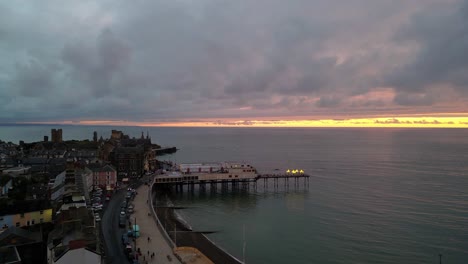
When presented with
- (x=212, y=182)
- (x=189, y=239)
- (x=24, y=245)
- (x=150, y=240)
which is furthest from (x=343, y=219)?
(x=24, y=245)

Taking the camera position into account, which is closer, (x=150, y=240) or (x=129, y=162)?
(x=150, y=240)

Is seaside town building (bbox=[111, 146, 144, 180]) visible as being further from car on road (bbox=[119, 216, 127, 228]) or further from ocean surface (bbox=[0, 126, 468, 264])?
car on road (bbox=[119, 216, 127, 228])

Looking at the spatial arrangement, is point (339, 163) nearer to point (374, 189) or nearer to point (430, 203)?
point (374, 189)

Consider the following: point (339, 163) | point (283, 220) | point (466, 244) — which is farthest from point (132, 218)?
point (339, 163)

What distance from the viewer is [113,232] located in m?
42.1

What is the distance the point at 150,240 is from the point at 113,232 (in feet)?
16.1

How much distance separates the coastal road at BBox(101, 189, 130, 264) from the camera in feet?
113

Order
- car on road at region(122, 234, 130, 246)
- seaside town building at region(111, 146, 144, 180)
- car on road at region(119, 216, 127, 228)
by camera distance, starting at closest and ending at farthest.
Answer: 1. car on road at region(122, 234, 130, 246)
2. car on road at region(119, 216, 127, 228)
3. seaside town building at region(111, 146, 144, 180)

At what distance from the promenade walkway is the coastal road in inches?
83.9

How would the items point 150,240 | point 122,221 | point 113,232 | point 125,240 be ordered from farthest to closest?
point 122,221, point 113,232, point 150,240, point 125,240

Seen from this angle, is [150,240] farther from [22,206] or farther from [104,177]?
[104,177]

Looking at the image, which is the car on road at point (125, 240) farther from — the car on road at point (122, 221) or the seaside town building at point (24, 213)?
the seaside town building at point (24, 213)

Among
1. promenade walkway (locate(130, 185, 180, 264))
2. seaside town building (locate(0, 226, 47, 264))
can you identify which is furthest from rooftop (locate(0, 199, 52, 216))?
promenade walkway (locate(130, 185, 180, 264))

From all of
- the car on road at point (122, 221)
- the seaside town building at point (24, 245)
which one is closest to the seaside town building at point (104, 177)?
the car on road at point (122, 221)
